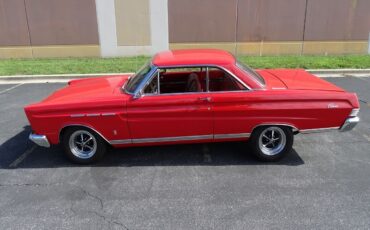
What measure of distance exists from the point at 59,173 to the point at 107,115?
42.6 inches

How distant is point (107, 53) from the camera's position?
1372cm

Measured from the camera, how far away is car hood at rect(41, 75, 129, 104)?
4.75m

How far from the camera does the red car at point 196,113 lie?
15.0ft

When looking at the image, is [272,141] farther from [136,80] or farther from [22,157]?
[22,157]

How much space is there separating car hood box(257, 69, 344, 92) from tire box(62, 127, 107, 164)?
2.60m

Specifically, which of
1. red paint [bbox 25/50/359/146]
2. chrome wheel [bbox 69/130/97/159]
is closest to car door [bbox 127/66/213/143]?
red paint [bbox 25/50/359/146]

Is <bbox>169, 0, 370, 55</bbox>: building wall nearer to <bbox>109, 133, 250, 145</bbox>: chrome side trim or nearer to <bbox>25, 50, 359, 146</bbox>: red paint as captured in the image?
<bbox>25, 50, 359, 146</bbox>: red paint

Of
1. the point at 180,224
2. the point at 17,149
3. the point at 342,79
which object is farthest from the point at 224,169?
the point at 342,79

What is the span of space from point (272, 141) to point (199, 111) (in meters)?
1.17

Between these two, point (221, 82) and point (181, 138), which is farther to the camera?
point (221, 82)

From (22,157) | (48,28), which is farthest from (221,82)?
(48,28)

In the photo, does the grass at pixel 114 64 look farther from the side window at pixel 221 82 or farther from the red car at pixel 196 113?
the red car at pixel 196 113

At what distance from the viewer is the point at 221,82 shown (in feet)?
16.5

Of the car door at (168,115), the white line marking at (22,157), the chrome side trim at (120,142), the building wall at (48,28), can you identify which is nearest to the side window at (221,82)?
the car door at (168,115)
